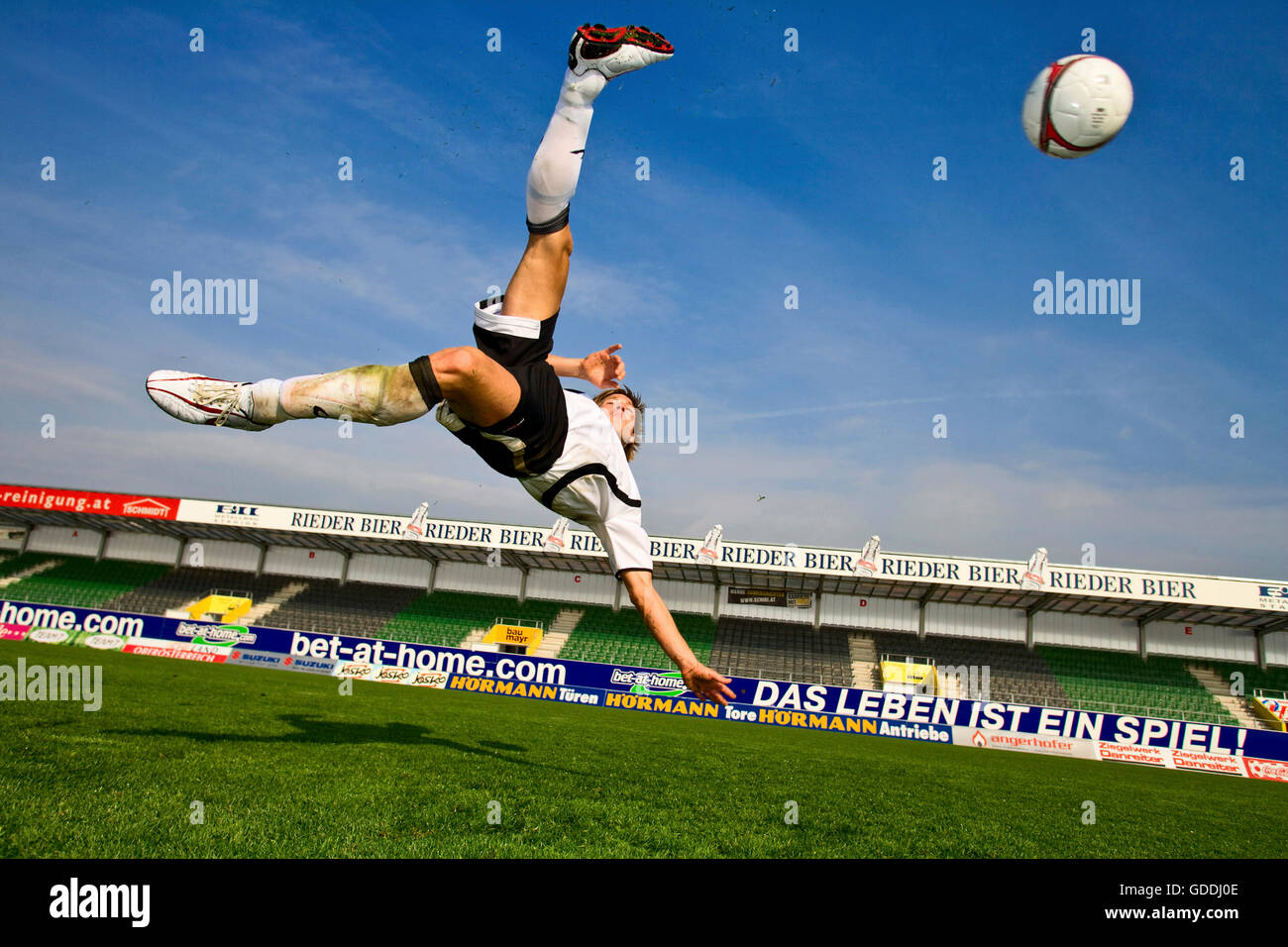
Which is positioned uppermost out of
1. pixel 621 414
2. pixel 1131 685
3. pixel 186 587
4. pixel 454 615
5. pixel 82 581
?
pixel 621 414

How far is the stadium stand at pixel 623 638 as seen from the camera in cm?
3444

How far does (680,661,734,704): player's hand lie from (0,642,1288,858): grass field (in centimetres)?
111

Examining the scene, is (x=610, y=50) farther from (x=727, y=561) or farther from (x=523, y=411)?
(x=727, y=561)

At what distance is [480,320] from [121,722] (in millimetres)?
7850

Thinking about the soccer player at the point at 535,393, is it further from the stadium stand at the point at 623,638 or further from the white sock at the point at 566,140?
the stadium stand at the point at 623,638

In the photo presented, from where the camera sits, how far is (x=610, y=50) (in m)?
3.90

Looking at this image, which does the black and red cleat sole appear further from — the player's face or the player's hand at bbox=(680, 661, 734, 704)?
the player's hand at bbox=(680, 661, 734, 704)

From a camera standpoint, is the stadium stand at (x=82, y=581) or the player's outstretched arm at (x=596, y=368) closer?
the player's outstretched arm at (x=596, y=368)

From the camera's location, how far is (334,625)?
3688cm

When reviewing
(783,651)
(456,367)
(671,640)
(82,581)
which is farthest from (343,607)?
(456,367)

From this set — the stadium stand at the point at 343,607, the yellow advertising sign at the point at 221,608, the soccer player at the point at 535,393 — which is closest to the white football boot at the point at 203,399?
the soccer player at the point at 535,393

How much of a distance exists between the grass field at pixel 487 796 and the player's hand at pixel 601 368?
3215 millimetres

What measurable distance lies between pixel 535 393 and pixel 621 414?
1312mm
